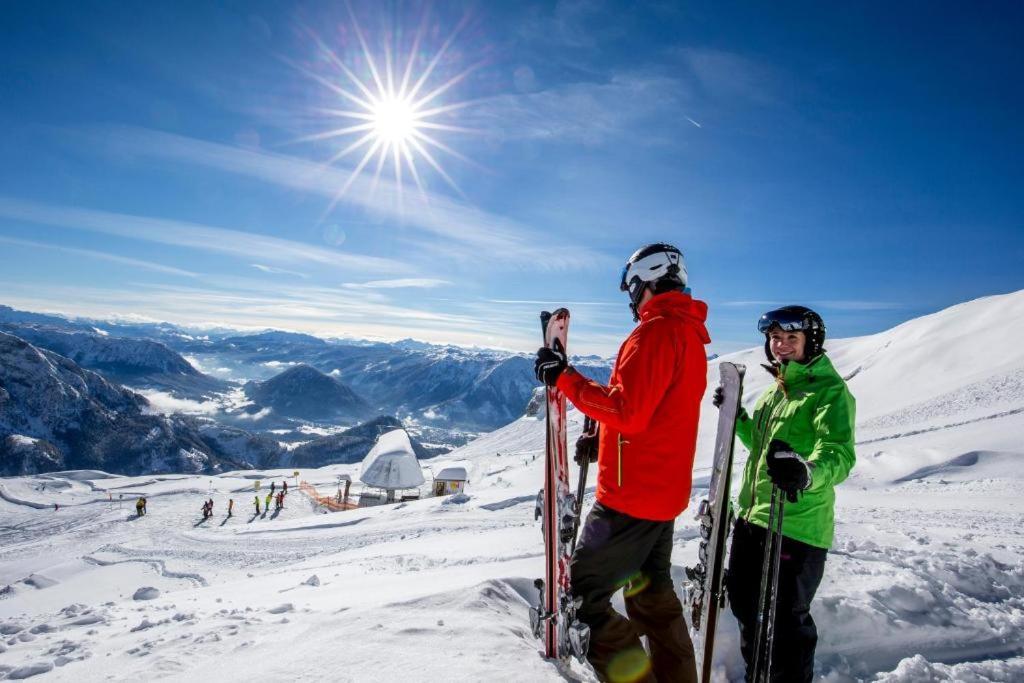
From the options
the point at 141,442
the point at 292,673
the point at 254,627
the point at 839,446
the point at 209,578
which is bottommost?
the point at 141,442

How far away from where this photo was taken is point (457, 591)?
5.22 m

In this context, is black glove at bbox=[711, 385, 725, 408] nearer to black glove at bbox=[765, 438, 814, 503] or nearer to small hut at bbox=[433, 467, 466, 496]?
black glove at bbox=[765, 438, 814, 503]

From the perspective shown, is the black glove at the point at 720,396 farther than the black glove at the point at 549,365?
Yes

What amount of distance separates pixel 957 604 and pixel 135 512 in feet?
135

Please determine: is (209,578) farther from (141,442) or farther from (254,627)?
(141,442)

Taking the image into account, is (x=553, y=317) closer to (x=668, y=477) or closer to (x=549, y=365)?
(x=549, y=365)

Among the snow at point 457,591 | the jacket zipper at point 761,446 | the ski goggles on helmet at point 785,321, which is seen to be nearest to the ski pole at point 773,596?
the jacket zipper at point 761,446

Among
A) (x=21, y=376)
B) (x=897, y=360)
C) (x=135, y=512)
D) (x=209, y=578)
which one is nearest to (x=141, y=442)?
(x=21, y=376)

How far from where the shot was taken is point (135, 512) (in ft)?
108

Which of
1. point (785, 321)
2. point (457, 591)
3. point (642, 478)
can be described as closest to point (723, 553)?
point (642, 478)

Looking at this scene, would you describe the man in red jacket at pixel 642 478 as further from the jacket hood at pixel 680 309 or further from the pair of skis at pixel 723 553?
the pair of skis at pixel 723 553

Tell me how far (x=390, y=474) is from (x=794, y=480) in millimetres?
38939

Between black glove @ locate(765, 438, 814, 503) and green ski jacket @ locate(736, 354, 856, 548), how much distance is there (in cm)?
8

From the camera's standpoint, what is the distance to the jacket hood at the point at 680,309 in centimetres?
333
